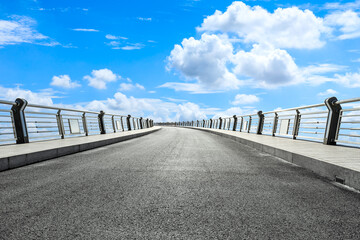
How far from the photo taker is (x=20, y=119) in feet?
31.7

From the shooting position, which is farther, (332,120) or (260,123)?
(260,123)

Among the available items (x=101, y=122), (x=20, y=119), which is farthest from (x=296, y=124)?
(x=101, y=122)

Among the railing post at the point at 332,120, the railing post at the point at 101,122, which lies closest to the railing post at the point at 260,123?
the railing post at the point at 332,120

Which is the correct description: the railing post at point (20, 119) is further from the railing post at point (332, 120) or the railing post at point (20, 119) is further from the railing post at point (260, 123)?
the railing post at point (260, 123)

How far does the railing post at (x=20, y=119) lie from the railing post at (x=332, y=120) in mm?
10784

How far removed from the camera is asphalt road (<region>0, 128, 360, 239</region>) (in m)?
2.42

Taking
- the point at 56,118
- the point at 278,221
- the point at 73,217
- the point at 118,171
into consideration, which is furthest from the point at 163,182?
the point at 56,118

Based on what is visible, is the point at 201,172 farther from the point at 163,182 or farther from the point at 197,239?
the point at 197,239

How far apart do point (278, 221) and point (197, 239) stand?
960 mm

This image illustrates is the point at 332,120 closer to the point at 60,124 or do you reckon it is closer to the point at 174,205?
the point at 174,205

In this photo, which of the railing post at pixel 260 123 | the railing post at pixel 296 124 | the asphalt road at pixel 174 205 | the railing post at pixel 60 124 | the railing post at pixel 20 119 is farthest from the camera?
the railing post at pixel 260 123

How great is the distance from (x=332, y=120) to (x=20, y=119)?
35.9 feet

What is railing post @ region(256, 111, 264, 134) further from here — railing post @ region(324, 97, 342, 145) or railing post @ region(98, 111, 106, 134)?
railing post @ region(98, 111, 106, 134)

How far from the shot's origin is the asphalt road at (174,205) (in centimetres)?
242
